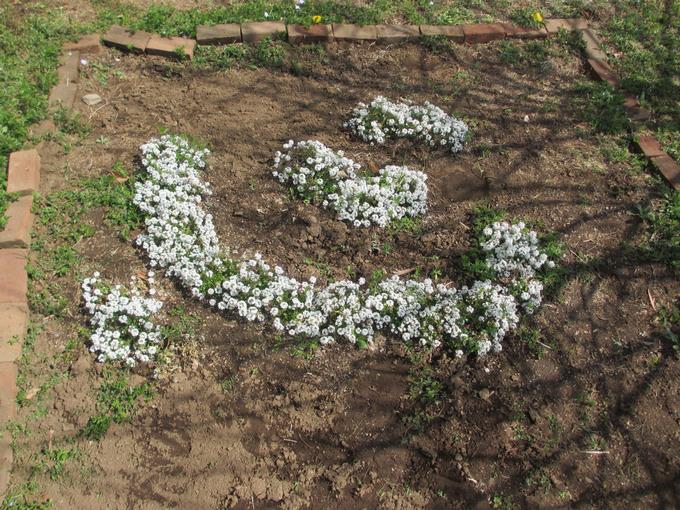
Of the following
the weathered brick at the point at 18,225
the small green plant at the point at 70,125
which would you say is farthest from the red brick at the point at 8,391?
the small green plant at the point at 70,125

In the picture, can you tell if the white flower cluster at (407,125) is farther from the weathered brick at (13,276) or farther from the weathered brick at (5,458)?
the weathered brick at (5,458)

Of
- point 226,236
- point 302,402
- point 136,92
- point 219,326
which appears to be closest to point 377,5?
point 136,92

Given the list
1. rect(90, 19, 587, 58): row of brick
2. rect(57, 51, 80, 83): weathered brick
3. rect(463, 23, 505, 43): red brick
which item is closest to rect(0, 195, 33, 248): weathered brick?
rect(57, 51, 80, 83): weathered brick

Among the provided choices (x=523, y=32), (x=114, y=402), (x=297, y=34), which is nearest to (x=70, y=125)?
(x=297, y=34)

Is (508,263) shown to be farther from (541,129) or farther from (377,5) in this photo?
(377,5)

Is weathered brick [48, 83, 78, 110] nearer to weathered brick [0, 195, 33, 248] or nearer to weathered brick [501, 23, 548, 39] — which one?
weathered brick [0, 195, 33, 248]

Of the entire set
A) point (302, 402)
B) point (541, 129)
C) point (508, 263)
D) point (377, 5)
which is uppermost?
point (377, 5)
